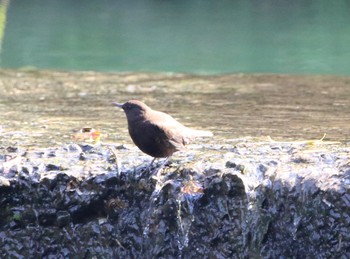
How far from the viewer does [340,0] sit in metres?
23.4

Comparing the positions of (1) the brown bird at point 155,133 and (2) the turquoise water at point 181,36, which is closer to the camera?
(1) the brown bird at point 155,133

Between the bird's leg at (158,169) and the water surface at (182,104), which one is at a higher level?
the bird's leg at (158,169)

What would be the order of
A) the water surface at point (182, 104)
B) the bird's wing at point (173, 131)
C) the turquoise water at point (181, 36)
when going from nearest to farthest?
the bird's wing at point (173, 131) → the water surface at point (182, 104) → the turquoise water at point (181, 36)

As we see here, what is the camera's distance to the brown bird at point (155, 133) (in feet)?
14.8

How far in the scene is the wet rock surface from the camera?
4410mm

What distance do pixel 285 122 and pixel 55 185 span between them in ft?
8.86

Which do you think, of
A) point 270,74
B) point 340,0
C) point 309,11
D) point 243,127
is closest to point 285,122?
point 243,127

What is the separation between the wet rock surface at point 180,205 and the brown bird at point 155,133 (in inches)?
6.8

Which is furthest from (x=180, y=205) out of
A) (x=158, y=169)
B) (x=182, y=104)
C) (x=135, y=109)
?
(x=182, y=104)

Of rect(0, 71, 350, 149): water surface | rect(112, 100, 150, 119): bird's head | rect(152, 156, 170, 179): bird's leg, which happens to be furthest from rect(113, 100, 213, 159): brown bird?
rect(0, 71, 350, 149): water surface

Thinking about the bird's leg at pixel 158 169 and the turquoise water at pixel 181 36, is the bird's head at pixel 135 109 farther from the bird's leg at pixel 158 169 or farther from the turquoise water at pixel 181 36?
the turquoise water at pixel 181 36

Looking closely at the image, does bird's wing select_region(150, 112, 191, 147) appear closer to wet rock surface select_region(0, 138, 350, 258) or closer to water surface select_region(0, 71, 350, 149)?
wet rock surface select_region(0, 138, 350, 258)

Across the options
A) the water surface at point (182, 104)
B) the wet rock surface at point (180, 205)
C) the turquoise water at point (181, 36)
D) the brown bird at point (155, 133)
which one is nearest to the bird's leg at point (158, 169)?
the wet rock surface at point (180, 205)

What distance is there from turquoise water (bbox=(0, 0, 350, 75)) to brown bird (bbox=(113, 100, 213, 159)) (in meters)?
6.95
